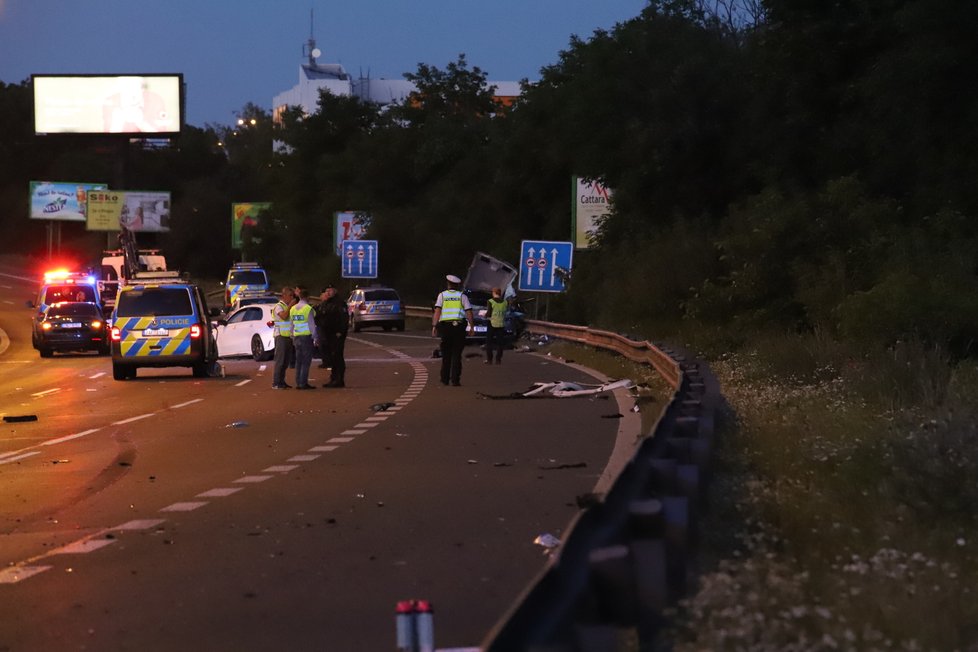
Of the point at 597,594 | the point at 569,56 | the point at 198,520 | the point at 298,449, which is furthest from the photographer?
the point at 569,56

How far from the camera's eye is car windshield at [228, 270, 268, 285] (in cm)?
6369

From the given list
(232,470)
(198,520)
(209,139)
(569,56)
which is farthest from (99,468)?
(209,139)

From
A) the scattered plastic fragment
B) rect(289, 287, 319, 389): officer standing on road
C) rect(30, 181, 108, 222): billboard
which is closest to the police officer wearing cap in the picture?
rect(289, 287, 319, 389): officer standing on road

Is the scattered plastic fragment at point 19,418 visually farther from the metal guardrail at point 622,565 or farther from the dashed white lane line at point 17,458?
the metal guardrail at point 622,565

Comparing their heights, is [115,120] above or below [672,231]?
above

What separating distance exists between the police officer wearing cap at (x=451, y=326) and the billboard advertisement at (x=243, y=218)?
3176 inches

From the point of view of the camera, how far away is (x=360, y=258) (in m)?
69.1

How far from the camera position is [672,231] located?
134 feet

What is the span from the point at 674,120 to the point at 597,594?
37.5 m

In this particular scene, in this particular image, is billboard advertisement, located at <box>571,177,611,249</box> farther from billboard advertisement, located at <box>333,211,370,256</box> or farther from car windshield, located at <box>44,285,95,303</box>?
billboard advertisement, located at <box>333,211,370,256</box>

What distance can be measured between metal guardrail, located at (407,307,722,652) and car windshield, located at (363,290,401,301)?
45.4 meters

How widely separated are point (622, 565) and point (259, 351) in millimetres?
31324

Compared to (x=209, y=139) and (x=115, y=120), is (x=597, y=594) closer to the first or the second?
(x=115, y=120)

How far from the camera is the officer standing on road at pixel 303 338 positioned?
25.3m
